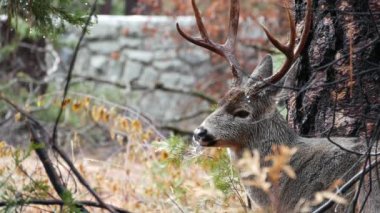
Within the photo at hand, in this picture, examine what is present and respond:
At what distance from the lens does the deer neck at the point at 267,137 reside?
19.7 ft

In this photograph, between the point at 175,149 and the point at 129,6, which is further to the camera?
the point at 129,6

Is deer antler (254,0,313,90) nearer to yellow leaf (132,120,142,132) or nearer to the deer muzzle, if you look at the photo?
the deer muzzle

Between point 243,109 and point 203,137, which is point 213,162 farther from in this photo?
point 203,137

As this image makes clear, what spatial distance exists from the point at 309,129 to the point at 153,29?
9.96 m

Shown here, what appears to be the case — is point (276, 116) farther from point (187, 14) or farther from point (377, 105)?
point (187, 14)

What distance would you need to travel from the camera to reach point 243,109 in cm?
590

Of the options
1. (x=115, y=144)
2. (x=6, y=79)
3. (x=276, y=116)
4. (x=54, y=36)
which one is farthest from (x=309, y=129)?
(x=6, y=79)

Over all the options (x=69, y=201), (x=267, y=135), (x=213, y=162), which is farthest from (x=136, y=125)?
(x=69, y=201)

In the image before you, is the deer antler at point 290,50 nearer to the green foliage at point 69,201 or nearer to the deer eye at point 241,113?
the deer eye at point 241,113

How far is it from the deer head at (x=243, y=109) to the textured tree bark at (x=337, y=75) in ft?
0.82

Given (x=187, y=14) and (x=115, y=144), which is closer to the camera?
(x=115, y=144)

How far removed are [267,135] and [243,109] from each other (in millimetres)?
271

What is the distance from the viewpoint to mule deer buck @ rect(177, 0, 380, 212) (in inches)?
225

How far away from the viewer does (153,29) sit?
52.6 ft
